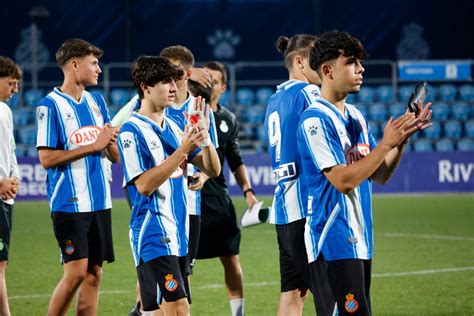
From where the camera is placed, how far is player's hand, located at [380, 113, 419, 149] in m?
4.48

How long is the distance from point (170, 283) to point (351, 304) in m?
1.30

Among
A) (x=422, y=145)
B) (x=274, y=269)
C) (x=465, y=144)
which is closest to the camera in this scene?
(x=274, y=269)

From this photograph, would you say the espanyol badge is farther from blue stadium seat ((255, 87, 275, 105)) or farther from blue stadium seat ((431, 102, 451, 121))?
blue stadium seat ((431, 102, 451, 121))

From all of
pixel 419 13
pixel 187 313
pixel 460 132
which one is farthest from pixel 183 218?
pixel 419 13

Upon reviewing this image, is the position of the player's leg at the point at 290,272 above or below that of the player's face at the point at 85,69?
below

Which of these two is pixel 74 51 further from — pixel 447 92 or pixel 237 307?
pixel 447 92

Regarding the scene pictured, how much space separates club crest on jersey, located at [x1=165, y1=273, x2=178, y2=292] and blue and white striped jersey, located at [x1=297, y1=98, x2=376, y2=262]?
3.45 feet

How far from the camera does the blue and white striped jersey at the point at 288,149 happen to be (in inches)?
242

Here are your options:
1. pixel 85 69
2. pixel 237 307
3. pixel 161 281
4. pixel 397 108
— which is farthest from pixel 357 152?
pixel 397 108

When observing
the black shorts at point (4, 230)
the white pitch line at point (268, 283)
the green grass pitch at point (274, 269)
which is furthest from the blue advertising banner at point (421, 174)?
the black shorts at point (4, 230)

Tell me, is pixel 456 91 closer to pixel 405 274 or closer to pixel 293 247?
pixel 405 274

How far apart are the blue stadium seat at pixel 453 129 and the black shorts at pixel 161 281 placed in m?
18.8

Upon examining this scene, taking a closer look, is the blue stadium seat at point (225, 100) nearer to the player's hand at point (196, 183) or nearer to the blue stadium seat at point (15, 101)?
the blue stadium seat at point (15, 101)

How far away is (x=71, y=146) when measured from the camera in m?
6.79
